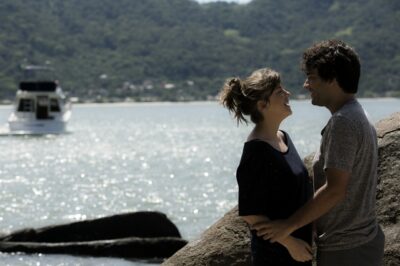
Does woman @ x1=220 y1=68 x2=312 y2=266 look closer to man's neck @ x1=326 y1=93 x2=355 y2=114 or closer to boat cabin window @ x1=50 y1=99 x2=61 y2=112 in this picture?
man's neck @ x1=326 y1=93 x2=355 y2=114

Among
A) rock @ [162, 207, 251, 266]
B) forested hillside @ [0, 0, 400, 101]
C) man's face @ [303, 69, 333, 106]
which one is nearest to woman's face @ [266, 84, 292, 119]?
man's face @ [303, 69, 333, 106]

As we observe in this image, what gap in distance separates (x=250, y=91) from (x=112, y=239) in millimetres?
10974

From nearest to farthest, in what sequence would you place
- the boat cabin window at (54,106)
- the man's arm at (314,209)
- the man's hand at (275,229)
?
the man's arm at (314,209)
the man's hand at (275,229)
the boat cabin window at (54,106)

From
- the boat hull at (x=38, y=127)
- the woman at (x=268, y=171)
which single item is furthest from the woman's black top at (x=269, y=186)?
the boat hull at (x=38, y=127)

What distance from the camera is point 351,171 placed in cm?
421

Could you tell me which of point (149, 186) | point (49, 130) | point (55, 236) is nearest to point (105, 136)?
point (49, 130)

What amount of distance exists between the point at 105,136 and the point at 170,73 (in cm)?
9707

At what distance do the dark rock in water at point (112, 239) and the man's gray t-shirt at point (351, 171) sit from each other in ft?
33.8

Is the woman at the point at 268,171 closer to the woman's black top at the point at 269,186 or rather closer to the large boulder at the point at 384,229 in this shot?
the woman's black top at the point at 269,186

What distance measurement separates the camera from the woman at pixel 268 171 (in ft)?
14.3

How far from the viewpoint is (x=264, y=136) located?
175 inches

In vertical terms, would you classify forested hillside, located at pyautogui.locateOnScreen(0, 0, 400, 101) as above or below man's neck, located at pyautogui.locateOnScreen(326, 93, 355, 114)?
below

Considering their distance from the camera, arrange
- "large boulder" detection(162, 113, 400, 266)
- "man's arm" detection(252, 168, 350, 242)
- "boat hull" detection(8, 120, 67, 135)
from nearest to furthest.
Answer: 1. "man's arm" detection(252, 168, 350, 242)
2. "large boulder" detection(162, 113, 400, 266)
3. "boat hull" detection(8, 120, 67, 135)

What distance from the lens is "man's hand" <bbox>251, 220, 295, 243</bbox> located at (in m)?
4.30
